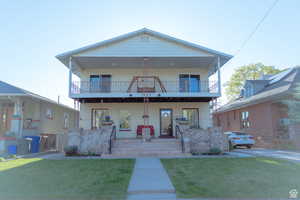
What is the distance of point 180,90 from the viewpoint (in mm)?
15156

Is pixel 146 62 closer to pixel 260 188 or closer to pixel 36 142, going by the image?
pixel 36 142

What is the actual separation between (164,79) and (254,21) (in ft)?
22.6

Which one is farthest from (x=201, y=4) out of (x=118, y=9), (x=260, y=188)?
(x=260, y=188)

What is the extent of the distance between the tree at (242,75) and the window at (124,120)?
2378 cm

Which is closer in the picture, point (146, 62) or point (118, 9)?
point (118, 9)

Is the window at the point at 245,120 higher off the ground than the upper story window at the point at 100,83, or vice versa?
the upper story window at the point at 100,83

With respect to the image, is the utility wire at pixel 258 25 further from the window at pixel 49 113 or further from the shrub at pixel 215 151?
the window at pixel 49 113

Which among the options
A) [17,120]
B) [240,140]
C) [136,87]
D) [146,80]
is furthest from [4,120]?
[240,140]

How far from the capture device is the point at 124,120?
14.9 m

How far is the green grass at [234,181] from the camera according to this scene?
4.48 metres

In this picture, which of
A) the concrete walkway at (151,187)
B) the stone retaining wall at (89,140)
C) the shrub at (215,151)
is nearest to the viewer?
the concrete walkway at (151,187)

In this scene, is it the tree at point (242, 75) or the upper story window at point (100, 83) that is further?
the tree at point (242, 75)

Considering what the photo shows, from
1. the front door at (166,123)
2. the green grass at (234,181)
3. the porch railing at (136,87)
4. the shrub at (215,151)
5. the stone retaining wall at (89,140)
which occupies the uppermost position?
the porch railing at (136,87)

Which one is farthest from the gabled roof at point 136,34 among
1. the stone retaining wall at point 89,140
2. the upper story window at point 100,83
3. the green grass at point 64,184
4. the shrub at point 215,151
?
the green grass at point 64,184
